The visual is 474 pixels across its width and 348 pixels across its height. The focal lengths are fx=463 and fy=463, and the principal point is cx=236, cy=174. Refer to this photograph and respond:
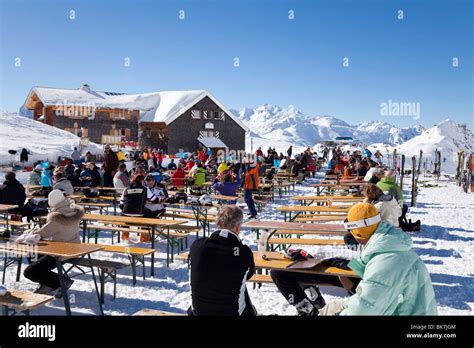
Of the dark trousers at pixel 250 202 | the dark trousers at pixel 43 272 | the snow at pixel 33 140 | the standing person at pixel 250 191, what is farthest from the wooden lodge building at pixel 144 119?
the dark trousers at pixel 43 272

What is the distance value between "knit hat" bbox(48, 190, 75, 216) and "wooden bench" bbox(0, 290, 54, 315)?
1.34 m

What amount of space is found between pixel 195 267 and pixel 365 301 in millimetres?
1213

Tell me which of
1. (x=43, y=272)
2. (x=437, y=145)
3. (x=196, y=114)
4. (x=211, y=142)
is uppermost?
(x=196, y=114)

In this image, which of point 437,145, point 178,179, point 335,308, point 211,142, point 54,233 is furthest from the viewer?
point 437,145

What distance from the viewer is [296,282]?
4.59m

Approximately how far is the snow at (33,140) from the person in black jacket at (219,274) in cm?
2426

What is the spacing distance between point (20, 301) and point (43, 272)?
1.29 metres

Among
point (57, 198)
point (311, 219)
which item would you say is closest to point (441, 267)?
point (311, 219)

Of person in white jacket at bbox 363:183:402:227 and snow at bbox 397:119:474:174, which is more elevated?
snow at bbox 397:119:474:174

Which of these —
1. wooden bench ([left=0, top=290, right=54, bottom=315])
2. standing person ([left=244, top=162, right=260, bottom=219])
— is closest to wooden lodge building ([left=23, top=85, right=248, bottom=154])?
standing person ([left=244, top=162, right=260, bottom=219])

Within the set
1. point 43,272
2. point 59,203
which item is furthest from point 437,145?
point 43,272

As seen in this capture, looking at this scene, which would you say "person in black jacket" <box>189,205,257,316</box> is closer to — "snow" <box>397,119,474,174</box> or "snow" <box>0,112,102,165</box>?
"snow" <box>0,112,102,165</box>

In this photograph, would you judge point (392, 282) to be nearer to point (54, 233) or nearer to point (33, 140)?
point (54, 233)

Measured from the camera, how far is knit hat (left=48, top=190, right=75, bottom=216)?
529 cm
